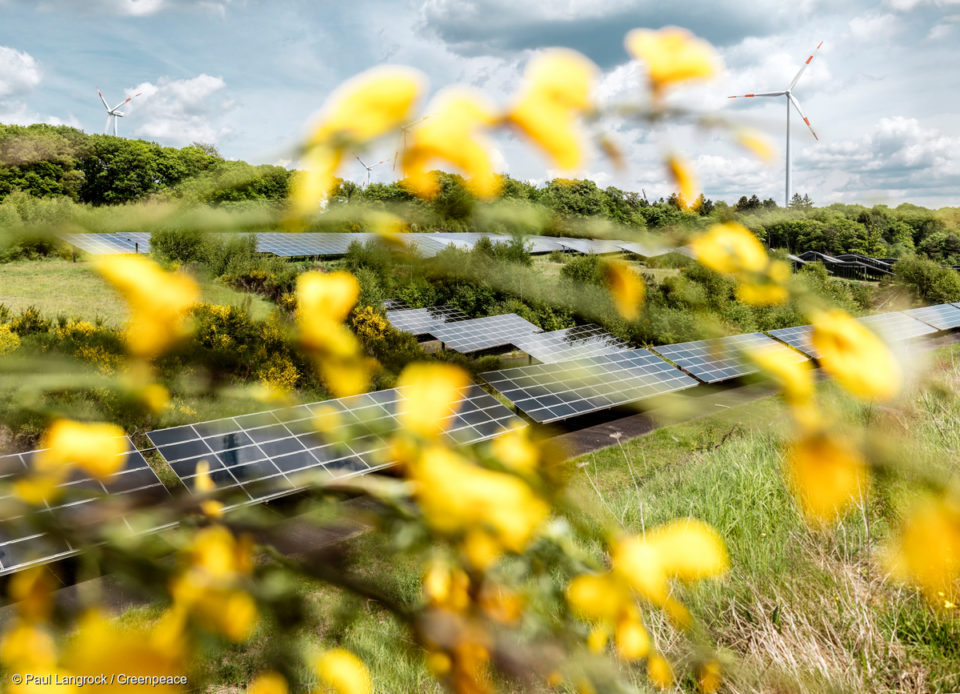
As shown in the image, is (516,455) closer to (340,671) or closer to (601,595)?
(601,595)

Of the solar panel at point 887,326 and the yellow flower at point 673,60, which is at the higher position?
the yellow flower at point 673,60

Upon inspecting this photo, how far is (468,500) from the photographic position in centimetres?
25

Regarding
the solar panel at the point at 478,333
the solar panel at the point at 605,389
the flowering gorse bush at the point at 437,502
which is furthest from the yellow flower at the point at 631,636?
the solar panel at the point at 478,333

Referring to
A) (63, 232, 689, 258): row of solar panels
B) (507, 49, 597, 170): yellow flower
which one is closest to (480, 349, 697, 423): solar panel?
(63, 232, 689, 258): row of solar panels

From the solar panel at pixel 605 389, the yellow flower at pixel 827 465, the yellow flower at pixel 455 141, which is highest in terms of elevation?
the yellow flower at pixel 455 141

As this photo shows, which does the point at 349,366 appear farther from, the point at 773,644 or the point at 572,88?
the point at 773,644

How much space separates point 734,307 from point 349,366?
41 cm

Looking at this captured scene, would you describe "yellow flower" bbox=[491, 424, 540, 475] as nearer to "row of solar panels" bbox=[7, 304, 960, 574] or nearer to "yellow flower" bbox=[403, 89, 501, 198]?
"row of solar panels" bbox=[7, 304, 960, 574]

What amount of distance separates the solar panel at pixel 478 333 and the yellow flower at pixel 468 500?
20.1ft

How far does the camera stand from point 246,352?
2.13 ft

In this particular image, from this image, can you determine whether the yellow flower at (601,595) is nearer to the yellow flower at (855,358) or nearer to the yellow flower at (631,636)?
the yellow flower at (631,636)

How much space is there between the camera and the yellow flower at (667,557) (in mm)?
373

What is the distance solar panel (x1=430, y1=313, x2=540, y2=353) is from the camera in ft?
22.0

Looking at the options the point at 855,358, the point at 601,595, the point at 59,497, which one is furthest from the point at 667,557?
the point at 59,497
